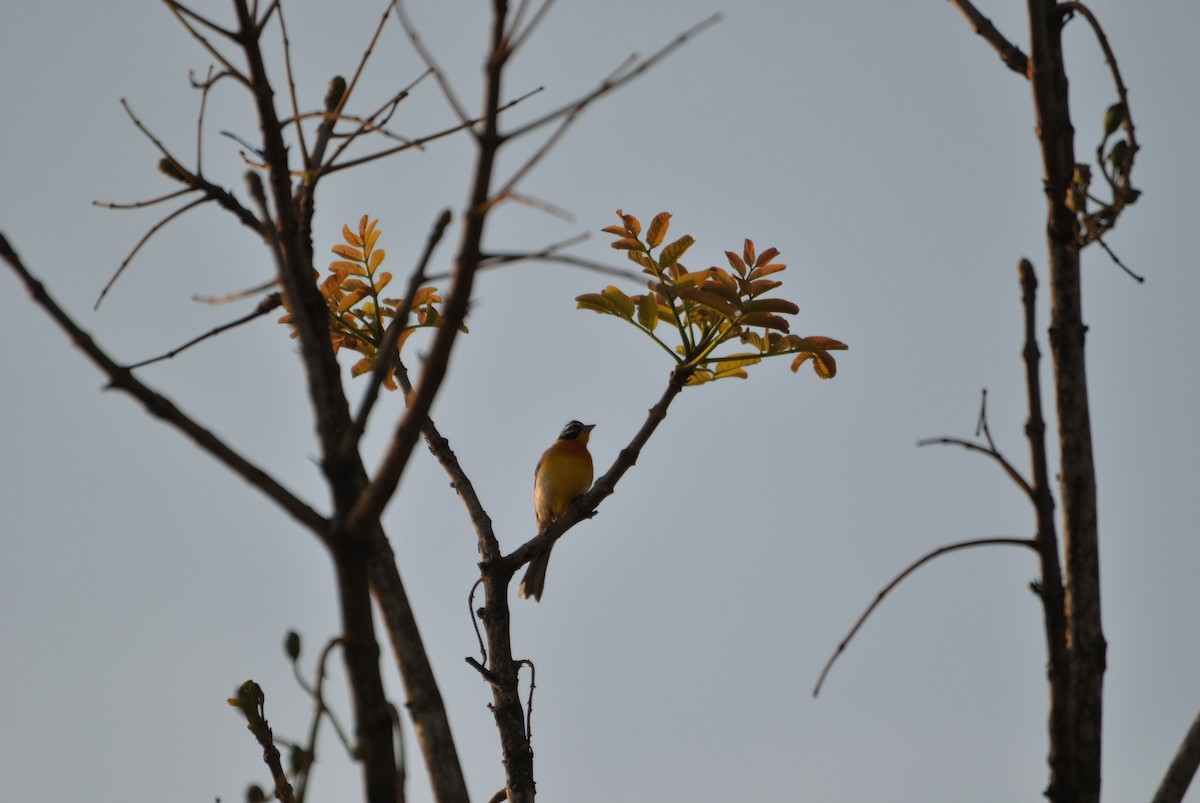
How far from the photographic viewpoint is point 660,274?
468 centimetres

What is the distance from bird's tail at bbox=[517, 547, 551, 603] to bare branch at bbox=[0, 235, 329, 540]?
707cm

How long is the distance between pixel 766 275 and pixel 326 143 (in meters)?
1.97

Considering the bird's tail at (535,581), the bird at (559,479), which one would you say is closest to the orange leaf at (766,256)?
the bird's tail at (535,581)

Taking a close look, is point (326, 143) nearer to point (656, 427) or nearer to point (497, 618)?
point (656, 427)

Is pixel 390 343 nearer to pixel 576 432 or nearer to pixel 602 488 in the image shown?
pixel 602 488

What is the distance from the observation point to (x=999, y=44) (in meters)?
2.77

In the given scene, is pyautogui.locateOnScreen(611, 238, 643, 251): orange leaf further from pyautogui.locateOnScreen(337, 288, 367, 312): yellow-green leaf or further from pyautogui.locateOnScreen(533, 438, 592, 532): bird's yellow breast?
pyautogui.locateOnScreen(533, 438, 592, 532): bird's yellow breast

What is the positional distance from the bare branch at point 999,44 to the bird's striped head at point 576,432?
9.11 metres

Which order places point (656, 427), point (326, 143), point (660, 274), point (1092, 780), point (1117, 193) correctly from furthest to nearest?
point (660, 274), point (656, 427), point (326, 143), point (1117, 193), point (1092, 780)

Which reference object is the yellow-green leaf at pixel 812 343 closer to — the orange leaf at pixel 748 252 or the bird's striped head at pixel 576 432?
the orange leaf at pixel 748 252

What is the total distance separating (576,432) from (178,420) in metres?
10.4

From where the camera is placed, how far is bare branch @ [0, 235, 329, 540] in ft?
6.19

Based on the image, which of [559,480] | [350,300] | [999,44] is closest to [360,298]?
[350,300]

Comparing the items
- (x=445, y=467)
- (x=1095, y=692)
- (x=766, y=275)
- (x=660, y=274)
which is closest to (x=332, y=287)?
(x=445, y=467)
